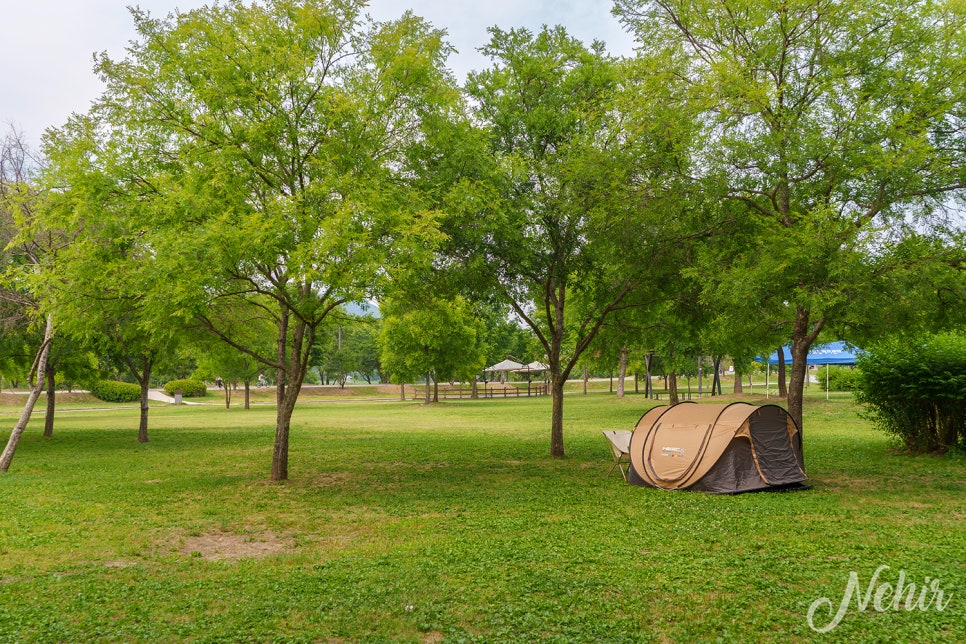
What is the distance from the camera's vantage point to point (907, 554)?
7.22 metres

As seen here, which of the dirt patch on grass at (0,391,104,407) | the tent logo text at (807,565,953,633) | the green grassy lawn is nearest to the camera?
the green grassy lawn

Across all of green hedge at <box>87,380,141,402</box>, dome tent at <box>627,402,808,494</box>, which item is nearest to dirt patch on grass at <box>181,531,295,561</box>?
dome tent at <box>627,402,808,494</box>

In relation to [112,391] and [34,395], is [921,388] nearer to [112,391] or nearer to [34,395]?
[34,395]

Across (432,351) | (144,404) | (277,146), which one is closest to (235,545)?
(277,146)

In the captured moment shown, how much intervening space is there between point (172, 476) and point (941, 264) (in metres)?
14.7

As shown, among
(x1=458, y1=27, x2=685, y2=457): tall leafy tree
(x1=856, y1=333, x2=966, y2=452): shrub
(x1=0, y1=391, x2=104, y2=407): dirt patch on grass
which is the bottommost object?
(x1=0, y1=391, x2=104, y2=407): dirt patch on grass

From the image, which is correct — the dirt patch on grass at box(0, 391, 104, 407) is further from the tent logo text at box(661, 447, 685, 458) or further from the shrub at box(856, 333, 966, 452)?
the shrub at box(856, 333, 966, 452)

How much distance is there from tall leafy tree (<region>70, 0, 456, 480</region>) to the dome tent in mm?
5416

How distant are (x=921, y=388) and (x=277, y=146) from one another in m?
14.0

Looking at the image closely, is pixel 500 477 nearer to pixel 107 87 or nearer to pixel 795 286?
pixel 795 286

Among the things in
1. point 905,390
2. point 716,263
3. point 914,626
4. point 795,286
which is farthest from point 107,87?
point 905,390

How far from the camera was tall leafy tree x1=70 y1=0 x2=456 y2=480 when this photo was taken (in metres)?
10.4

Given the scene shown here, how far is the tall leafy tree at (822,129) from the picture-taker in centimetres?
1044

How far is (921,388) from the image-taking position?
14648mm
